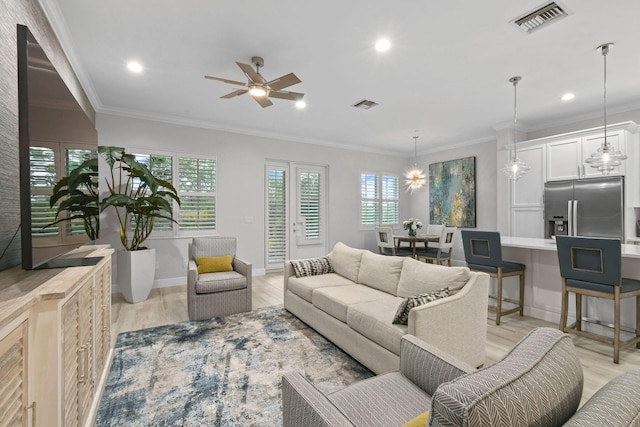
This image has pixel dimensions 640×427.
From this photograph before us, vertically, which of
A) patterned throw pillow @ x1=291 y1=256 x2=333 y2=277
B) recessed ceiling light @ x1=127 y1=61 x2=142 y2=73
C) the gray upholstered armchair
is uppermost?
recessed ceiling light @ x1=127 y1=61 x2=142 y2=73

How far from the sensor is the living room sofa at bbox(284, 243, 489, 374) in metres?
2.07

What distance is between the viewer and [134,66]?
3320 mm

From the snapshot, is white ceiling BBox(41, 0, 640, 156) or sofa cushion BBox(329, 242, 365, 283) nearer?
white ceiling BBox(41, 0, 640, 156)

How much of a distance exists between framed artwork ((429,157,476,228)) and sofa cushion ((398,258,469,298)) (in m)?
4.32

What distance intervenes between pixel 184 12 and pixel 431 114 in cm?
380

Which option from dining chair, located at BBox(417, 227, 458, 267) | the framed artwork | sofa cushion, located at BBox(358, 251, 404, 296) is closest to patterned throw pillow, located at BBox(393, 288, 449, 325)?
sofa cushion, located at BBox(358, 251, 404, 296)

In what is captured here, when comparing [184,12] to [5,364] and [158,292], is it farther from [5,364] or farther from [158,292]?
[158,292]

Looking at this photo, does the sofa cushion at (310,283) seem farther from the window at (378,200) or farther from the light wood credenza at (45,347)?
the window at (378,200)

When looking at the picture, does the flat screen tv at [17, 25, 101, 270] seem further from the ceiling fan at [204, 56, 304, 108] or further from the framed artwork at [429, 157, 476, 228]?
the framed artwork at [429, 157, 476, 228]

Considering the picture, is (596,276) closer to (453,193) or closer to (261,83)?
(261,83)

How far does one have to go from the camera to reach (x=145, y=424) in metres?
1.80

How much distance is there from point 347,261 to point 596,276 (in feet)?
7.43

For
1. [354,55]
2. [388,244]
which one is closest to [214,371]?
[354,55]

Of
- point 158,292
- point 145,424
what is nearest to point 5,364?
point 145,424
